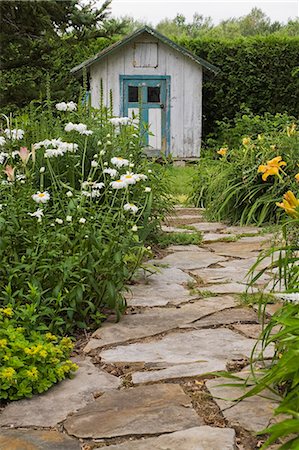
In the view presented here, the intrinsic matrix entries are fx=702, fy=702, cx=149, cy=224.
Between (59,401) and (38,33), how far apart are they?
39.1 feet

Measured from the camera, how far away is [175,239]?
5488mm

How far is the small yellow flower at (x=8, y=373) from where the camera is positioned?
7.79 feet

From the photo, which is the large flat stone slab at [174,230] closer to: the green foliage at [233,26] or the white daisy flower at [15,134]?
the white daisy flower at [15,134]

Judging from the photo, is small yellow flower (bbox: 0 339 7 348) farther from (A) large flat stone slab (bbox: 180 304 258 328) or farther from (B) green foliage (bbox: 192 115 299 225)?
(B) green foliage (bbox: 192 115 299 225)

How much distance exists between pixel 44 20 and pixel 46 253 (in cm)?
1011

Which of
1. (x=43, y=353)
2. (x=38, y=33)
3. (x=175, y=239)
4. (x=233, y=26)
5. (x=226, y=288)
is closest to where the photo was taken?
(x=43, y=353)

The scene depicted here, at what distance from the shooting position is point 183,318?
3324 mm

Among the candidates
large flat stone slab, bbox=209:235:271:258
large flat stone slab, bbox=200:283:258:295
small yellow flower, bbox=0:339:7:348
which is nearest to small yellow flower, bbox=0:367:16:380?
small yellow flower, bbox=0:339:7:348

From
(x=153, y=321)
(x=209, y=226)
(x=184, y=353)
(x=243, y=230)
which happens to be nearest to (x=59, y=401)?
(x=184, y=353)

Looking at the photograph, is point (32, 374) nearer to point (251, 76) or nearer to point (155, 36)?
point (155, 36)

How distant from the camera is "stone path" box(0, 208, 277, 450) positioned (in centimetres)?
210

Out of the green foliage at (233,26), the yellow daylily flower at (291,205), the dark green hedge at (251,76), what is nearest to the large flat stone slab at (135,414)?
the yellow daylily flower at (291,205)

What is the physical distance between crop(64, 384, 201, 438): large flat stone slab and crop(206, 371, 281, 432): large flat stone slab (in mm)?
106

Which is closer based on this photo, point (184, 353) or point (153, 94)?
point (184, 353)
